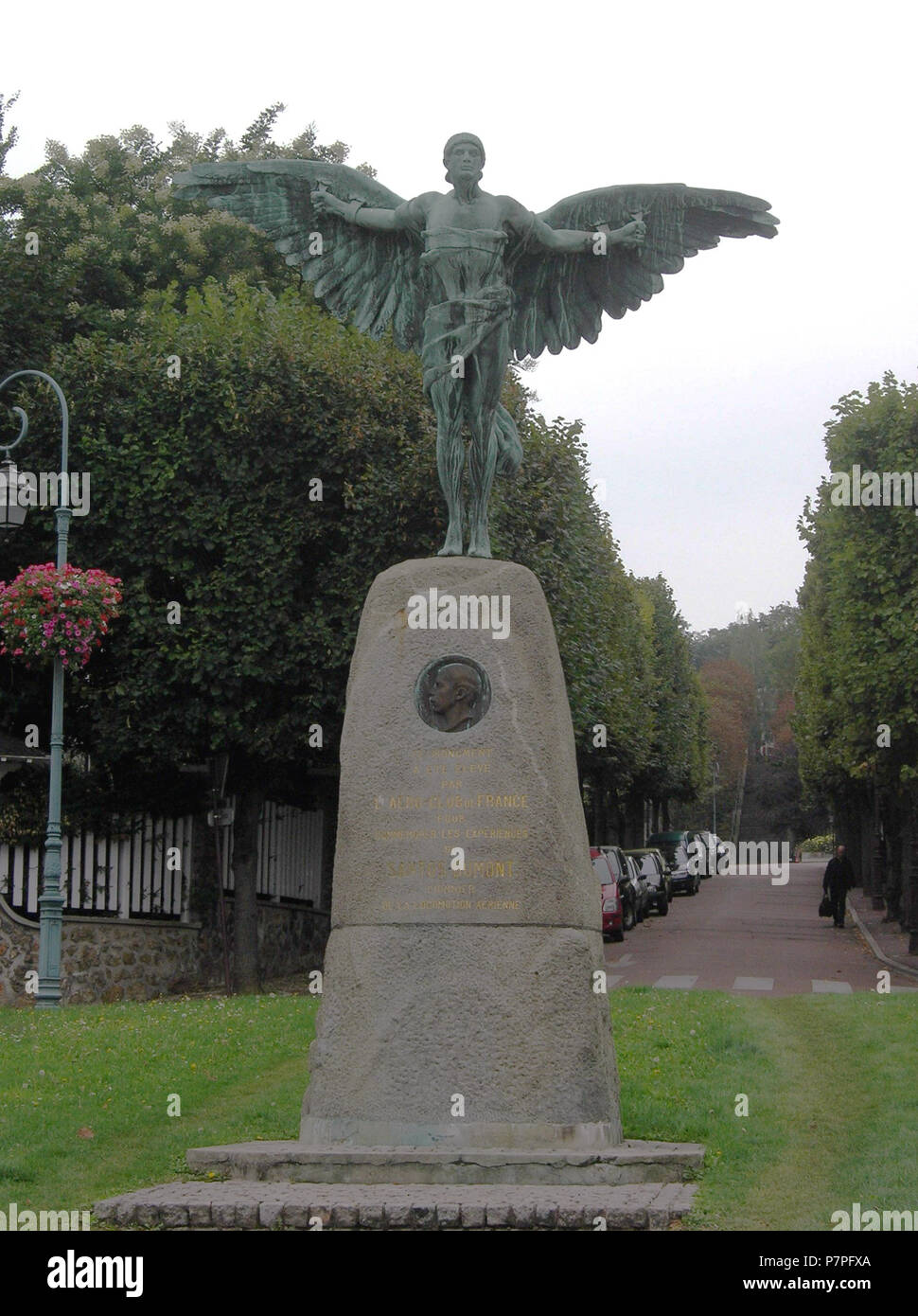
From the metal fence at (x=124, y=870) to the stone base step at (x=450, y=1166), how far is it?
14.0m

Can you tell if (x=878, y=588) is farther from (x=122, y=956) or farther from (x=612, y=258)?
(x=612, y=258)

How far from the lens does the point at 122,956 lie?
24.0 metres

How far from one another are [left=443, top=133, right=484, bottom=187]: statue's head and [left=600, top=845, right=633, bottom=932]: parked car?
84.5ft

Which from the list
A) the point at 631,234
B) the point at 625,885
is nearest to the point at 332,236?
the point at 631,234

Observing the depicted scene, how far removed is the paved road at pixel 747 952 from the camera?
80.9ft

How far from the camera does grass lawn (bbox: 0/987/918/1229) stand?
30.7 feet

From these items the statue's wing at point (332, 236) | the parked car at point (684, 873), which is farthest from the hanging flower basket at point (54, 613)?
the parked car at point (684, 873)

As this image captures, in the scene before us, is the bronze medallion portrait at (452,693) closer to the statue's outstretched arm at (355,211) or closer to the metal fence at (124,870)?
the statue's outstretched arm at (355,211)

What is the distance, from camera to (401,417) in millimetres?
23641

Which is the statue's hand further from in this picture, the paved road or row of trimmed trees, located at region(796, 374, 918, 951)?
row of trimmed trees, located at region(796, 374, 918, 951)

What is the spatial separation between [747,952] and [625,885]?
20.8ft

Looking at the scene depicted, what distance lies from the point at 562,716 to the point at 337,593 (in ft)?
44.1

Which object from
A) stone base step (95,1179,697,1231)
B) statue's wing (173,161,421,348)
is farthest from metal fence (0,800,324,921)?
stone base step (95,1179,697,1231)

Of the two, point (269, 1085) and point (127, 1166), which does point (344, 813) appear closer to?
point (127, 1166)
